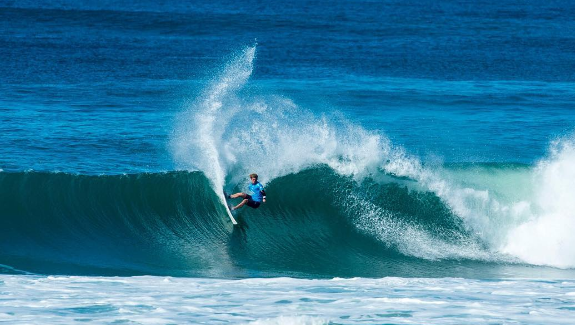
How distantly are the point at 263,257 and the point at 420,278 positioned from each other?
129 inches

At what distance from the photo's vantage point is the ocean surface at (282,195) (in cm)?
1286

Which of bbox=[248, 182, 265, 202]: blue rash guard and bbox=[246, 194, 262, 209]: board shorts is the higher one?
bbox=[248, 182, 265, 202]: blue rash guard

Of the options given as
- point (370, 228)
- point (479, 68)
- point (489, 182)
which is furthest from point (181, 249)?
point (479, 68)

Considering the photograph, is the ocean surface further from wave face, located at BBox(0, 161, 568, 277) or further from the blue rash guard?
the blue rash guard

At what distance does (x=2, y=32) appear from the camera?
47.8 meters

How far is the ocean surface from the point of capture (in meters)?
12.9

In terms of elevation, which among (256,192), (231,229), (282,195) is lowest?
(231,229)

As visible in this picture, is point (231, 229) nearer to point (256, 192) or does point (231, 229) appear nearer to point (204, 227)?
point (204, 227)

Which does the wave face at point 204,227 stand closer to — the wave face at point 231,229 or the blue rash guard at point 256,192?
the wave face at point 231,229

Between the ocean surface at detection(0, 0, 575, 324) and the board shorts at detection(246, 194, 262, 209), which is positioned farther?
the board shorts at detection(246, 194, 262, 209)

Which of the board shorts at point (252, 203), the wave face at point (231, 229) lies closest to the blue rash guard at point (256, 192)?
the board shorts at point (252, 203)

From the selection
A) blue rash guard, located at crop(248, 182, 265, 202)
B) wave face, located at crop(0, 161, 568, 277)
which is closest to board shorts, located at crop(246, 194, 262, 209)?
blue rash guard, located at crop(248, 182, 265, 202)

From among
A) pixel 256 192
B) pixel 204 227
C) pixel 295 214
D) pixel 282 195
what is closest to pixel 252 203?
pixel 256 192

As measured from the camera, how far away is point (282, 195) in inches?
765
